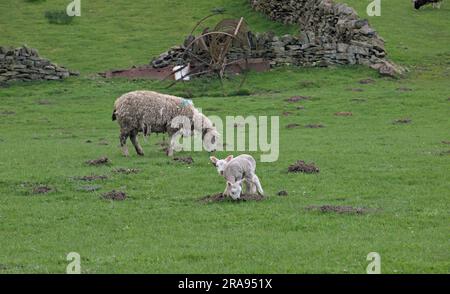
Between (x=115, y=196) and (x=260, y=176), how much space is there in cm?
379

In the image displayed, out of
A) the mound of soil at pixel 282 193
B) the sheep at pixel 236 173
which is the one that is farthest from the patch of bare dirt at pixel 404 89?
the sheep at pixel 236 173

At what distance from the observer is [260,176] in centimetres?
1933

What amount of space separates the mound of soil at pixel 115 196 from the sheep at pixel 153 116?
16.5 ft

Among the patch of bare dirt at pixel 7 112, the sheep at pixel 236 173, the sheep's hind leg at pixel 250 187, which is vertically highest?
the sheep at pixel 236 173

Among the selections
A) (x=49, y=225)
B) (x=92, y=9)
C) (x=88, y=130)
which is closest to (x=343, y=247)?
(x=49, y=225)

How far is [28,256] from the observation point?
42.1 feet

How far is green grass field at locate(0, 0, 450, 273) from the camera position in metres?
12.6

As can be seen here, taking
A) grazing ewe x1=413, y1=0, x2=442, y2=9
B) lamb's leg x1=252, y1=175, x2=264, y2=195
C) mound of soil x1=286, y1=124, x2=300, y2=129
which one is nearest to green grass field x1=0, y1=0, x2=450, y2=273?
lamb's leg x1=252, y1=175, x2=264, y2=195

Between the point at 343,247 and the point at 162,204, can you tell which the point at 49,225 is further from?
the point at 343,247

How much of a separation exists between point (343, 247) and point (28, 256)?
486 centimetres

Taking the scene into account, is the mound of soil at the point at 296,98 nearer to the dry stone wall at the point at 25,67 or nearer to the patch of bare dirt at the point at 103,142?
the patch of bare dirt at the point at 103,142

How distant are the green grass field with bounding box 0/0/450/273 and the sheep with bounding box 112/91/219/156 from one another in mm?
701

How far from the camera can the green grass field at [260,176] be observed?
12625 millimetres

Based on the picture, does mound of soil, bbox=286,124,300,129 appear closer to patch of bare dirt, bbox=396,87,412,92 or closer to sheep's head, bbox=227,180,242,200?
patch of bare dirt, bbox=396,87,412,92
